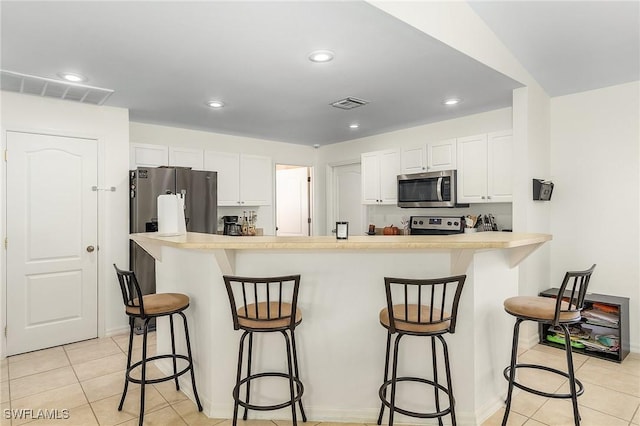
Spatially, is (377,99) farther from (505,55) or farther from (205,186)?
(205,186)

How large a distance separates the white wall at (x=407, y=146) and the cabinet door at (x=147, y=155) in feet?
8.74

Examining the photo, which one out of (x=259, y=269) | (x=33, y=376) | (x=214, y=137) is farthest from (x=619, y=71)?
(x=33, y=376)

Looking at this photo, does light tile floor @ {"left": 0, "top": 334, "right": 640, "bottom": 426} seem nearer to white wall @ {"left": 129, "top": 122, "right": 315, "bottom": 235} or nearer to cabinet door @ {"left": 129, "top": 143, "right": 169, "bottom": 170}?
cabinet door @ {"left": 129, "top": 143, "right": 169, "bottom": 170}

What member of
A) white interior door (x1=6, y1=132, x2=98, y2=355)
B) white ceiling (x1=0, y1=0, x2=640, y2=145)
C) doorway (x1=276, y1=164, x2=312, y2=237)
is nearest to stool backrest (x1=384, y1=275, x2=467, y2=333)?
white ceiling (x1=0, y1=0, x2=640, y2=145)

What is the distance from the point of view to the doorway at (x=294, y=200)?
6.45 meters

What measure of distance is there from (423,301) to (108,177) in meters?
3.41

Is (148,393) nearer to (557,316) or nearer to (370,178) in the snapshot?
(557,316)

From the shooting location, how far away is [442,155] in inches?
170

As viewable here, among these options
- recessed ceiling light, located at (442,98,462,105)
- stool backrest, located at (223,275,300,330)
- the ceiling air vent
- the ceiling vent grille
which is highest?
recessed ceiling light, located at (442,98,462,105)

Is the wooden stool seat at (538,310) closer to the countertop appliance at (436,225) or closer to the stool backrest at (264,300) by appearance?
the stool backrest at (264,300)

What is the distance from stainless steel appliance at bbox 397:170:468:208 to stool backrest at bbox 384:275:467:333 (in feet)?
7.01

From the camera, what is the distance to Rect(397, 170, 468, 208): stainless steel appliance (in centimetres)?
416

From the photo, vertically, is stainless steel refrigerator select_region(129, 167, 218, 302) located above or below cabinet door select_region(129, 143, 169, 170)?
below

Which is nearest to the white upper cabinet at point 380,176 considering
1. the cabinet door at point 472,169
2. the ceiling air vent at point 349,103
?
the cabinet door at point 472,169
